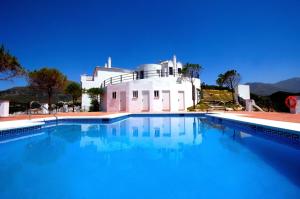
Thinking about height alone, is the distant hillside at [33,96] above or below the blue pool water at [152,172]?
above

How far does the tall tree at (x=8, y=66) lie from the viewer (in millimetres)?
14905

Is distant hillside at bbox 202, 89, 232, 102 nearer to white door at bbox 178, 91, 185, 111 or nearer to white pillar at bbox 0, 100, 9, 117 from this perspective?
white door at bbox 178, 91, 185, 111

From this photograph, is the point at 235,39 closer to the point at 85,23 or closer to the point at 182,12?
the point at 182,12

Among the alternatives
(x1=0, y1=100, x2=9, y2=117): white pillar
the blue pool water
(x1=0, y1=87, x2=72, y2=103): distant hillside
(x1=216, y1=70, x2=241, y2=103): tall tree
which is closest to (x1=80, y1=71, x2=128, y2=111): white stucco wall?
(x1=0, y1=87, x2=72, y2=103): distant hillside

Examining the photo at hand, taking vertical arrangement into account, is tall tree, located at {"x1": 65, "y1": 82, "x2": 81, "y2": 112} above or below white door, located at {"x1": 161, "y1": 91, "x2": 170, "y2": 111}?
above

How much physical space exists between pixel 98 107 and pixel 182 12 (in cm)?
1735

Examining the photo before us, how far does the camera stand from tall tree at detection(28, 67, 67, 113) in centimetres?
2008

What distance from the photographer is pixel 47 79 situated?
2036cm

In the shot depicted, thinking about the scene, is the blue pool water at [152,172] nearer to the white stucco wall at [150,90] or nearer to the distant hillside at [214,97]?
the white stucco wall at [150,90]

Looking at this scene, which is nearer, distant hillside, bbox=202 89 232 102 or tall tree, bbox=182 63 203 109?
tall tree, bbox=182 63 203 109

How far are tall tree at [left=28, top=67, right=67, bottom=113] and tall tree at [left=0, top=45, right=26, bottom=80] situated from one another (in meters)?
2.76

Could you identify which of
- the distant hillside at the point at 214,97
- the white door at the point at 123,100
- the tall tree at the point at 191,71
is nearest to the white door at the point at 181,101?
the tall tree at the point at 191,71

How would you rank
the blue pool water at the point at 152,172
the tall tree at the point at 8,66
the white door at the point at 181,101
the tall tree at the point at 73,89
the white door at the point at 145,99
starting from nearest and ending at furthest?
the blue pool water at the point at 152,172 < the tall tree at the point at 8,66 < the white door at the point at 145,99 < the white door at the point at 181,101 < the tall tree at the point at 73,89

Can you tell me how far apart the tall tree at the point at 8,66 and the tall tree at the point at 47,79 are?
2.76m
